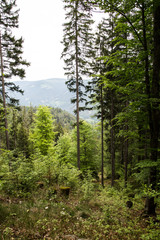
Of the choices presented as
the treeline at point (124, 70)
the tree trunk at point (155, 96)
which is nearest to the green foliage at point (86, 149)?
the treeline at point (124, 70)

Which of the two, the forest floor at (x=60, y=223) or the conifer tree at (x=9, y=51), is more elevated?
the conifer tree at (x=9, y=51)

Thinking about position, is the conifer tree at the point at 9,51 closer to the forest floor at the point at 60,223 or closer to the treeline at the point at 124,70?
the treeline at the point at 124,70

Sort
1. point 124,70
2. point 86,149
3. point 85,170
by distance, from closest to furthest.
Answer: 1. point 124,70
2. point 85,170
3. point 86,149

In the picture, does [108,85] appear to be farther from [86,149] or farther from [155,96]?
[86,149]

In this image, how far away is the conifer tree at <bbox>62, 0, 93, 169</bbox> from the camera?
12039mm

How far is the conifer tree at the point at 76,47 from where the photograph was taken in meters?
12.0

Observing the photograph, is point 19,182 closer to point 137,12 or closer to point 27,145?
point 137,12

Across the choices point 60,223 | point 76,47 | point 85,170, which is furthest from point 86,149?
point 60,223

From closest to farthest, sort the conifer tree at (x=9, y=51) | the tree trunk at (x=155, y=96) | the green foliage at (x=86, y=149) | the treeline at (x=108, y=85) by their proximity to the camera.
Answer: the tree trunk at (x=155, y=96), the treeline at (x=108, y=85), the conifer tree at (x=9, y=51), the green foliage at (x=86, y=149)

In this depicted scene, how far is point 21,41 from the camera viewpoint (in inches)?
469

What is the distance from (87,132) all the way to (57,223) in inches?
530

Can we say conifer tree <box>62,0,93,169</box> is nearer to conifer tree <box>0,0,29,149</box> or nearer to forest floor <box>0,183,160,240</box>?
conifer tree <box>0,0,29,149</box>

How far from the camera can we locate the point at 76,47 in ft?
41.4

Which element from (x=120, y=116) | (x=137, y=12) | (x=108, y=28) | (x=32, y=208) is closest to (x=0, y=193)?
(x=32, y=208)
